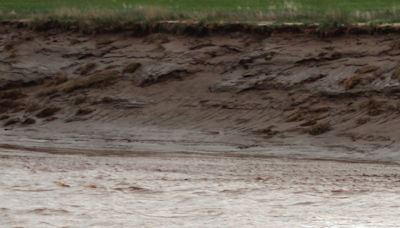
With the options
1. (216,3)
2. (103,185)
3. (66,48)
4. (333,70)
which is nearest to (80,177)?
(103,185)

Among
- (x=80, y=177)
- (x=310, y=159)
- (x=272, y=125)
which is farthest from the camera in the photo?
(x=272, y=125)

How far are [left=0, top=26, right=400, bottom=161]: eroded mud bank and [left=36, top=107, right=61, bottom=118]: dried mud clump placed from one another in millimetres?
27

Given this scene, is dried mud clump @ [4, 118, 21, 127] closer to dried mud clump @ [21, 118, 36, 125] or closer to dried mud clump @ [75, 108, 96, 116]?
dried mud clump @ [21, 118, 36, 125]

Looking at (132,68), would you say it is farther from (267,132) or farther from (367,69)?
(367,69)

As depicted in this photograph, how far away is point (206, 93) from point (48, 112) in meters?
3.50

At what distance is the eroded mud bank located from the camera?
62.2 feet

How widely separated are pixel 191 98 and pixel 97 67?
331 centimetres

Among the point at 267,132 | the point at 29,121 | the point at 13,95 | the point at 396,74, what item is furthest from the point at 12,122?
the point at 396,74

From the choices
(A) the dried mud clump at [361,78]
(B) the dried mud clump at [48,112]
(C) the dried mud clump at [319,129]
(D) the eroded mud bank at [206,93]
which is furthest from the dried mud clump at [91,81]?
(C) the dried mud clump at [319,129]

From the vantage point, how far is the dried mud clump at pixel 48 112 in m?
23.5

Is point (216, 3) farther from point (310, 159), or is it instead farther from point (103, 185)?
point (103, 185)

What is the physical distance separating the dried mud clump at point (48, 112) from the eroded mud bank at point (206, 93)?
27mm

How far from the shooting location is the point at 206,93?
21859 millimetres

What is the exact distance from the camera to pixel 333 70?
68.0ft
